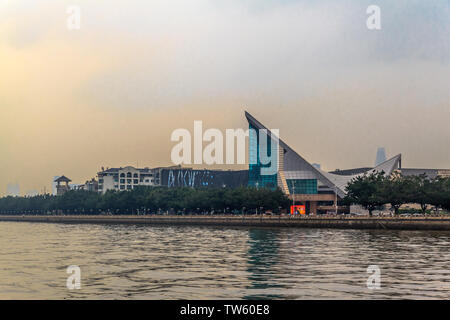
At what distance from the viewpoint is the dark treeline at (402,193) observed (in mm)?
123438

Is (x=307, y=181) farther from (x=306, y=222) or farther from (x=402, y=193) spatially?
(x=306, y=222)

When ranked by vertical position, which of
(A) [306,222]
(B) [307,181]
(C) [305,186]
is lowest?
(A) [306,222]

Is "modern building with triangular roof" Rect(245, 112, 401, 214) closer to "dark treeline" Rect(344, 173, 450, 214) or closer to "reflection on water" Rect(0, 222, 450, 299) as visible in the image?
"dark treeline" Rect(344, 173, 450, 214)

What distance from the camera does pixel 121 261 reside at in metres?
48.5

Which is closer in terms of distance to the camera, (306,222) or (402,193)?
(306,222)

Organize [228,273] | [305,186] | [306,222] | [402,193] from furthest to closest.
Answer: [305,186], [402,193], [306,222], [228,273]

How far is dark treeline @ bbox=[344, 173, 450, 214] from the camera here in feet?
405

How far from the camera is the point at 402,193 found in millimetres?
128750

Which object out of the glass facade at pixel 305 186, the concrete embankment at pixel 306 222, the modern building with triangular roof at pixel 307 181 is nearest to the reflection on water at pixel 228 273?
the concrete embankment at pixel 306 222

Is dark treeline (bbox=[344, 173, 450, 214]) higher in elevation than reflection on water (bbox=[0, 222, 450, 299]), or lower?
higher

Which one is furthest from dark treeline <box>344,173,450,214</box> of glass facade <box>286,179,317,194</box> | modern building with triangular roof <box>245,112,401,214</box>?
glass facade <box>286,179,317,194</box>

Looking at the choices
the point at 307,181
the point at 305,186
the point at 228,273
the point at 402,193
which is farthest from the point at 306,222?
the point at 228,273

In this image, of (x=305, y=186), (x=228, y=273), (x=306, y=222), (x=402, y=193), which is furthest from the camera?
(x=305, y=186)
